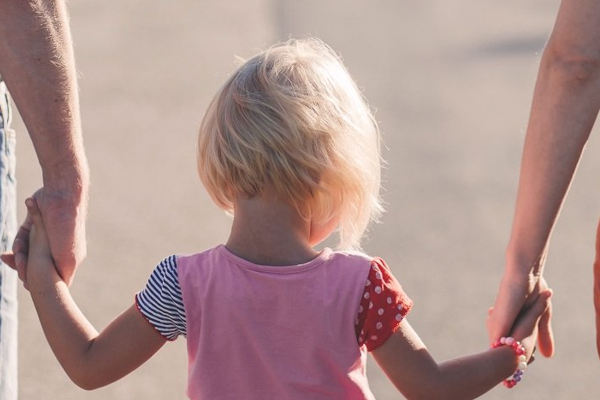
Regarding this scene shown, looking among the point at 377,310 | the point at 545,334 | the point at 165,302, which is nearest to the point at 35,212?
the point at 165,302

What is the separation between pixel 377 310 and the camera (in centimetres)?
227

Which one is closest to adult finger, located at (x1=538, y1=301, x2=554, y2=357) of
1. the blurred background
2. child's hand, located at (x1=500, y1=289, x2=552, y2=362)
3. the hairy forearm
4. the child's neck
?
child's hand, located at (x1=500, y1=289, x2=552, y2=362)

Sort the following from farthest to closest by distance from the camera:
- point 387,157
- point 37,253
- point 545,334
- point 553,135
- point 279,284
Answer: point 387,157 → point 545,334 → point 553,135 → point 37,253 → point 279,284

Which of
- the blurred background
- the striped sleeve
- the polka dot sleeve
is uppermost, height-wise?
the striped sleeve

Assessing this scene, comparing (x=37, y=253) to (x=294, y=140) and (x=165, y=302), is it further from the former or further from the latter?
(x=294, y=140)

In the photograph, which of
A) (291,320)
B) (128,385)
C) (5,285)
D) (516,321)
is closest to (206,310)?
(291,320)

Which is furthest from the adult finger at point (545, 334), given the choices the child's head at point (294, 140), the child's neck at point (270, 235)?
the child's neck at point (270, 235)

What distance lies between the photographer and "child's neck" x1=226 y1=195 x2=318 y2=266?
233 cm

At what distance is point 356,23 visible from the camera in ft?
31.2

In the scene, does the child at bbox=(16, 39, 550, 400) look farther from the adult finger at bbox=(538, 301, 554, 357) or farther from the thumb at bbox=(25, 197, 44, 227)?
the adult finger at bbox=(538, 301, 554, 357)

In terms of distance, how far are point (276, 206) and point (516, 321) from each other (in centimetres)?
91

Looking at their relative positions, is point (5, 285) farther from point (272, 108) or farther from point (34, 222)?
point (272, 108)

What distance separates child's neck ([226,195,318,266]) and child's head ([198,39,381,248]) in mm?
23

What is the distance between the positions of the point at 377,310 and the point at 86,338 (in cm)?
63
